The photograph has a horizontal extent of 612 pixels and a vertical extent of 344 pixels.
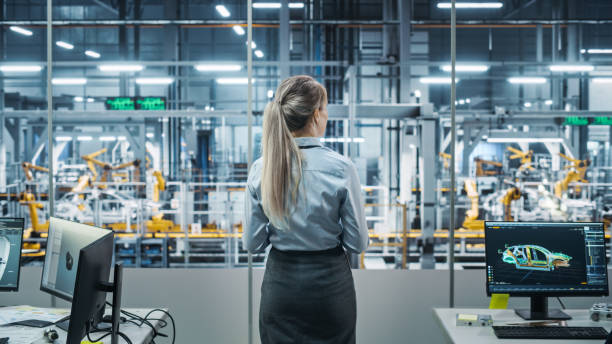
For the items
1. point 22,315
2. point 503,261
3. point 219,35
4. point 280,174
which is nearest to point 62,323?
point 22,315

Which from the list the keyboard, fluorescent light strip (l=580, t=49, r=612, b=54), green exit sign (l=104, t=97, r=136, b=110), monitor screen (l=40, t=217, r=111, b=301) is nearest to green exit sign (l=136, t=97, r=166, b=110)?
green exit sign (l=104, t=97, r=136, b=110)

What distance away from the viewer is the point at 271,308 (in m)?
1.60

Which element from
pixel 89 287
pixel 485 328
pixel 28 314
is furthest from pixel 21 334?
pixel 485 328

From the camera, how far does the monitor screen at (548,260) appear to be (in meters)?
2.06

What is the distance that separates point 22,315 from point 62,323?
10.9 inches

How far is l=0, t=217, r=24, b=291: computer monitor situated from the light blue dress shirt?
1.21 m

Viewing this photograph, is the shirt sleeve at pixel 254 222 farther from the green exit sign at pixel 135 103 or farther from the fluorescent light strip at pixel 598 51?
the fluorescent light strip at pixel 598 51

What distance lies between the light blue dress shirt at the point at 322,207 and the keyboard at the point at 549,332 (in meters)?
0.75

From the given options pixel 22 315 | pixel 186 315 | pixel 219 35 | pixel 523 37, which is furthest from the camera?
pixel 219 35

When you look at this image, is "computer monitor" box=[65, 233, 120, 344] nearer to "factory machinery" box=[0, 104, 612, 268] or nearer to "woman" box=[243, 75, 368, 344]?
"woman" box=[243, 75, 368, 344]

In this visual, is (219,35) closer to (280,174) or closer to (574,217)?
(574,217)

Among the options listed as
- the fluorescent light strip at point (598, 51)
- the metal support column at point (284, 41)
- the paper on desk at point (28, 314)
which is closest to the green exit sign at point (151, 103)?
the metal support column at point (284, 41)

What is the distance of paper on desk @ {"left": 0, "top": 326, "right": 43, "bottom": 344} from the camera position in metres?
1.80

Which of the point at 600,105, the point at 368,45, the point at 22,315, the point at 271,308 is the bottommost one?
the point at 22,315
